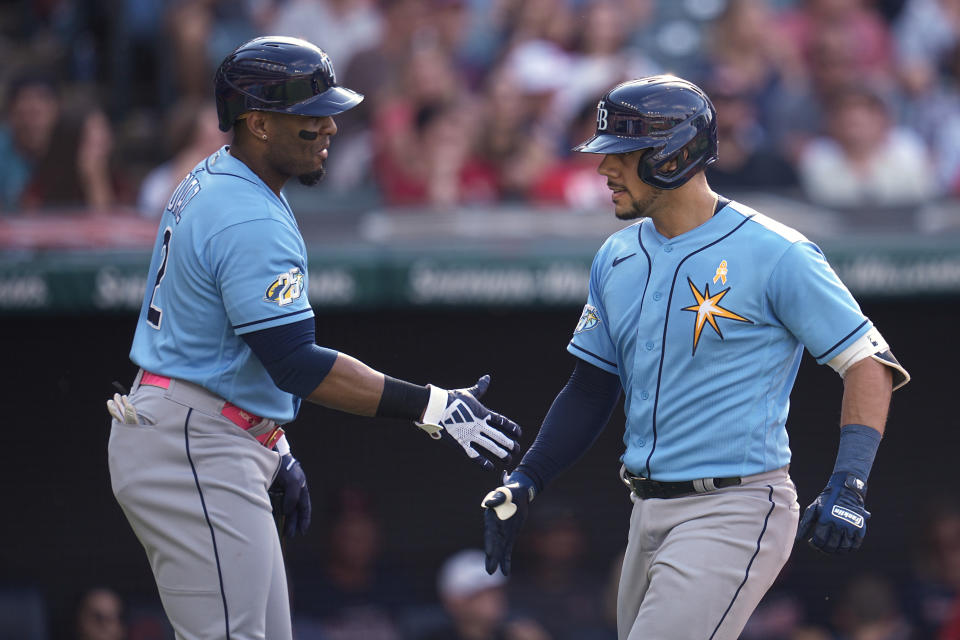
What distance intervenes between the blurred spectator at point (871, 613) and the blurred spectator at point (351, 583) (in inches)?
82.5

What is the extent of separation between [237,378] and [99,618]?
10.3 feet

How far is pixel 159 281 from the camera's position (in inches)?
123

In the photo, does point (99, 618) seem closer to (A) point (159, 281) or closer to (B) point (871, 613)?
(A) point (159, 281)

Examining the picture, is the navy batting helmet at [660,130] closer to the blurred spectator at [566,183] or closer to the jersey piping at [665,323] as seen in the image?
the jersey piping at [665,323]

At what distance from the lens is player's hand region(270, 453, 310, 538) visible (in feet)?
11.5

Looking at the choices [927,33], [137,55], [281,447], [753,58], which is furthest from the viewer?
[927,33]

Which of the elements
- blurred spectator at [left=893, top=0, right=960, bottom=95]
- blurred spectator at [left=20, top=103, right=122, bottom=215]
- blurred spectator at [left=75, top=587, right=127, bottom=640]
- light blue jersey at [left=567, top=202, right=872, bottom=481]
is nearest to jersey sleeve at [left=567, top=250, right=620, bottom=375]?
light blue jersey at [left=567, top=202, right=872, bottom=481]

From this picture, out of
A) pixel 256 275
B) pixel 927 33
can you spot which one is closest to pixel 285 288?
pixel 256 275

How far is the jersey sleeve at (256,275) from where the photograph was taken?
9.68 ft

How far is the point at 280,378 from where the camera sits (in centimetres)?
301

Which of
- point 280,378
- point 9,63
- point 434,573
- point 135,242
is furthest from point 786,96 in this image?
point 280,378

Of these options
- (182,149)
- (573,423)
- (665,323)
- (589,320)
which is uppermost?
(665,323)

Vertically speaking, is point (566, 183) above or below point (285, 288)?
below

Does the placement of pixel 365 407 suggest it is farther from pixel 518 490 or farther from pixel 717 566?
pixel 717 566
